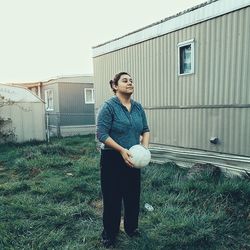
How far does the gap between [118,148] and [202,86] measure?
14.3 ft

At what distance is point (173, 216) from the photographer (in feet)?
13.5

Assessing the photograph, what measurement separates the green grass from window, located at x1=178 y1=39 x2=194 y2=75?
2.50 m

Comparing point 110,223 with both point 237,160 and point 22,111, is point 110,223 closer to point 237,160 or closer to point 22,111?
point 237,160

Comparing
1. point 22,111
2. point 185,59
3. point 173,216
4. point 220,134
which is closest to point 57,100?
point 22,111

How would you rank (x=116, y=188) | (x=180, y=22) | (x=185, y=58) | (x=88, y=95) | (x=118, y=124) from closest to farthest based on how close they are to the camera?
(x=118, y=124) < (x=116, y=188) < (x=180, y=22) < (x=185, y=58) < (x=88, y=95)

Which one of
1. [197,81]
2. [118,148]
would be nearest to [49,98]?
[197,81]

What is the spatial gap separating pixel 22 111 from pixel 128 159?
10.9 m

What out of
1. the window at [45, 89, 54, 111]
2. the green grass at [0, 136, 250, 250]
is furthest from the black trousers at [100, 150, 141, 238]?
Result: the window at [45, 89, 54, 111]

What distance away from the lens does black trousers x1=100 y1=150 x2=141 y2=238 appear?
3.26 meters

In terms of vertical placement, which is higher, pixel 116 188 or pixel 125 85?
pixel 125 85

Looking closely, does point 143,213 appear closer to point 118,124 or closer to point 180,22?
point 118,124

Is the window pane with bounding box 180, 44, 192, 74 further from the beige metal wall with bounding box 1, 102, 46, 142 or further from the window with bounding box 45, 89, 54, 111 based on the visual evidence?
the window with bounding box 45, 89, 54, 111

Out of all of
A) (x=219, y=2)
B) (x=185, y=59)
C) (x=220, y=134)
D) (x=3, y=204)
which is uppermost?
(x=219, y=2)

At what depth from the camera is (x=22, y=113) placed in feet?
42.3
